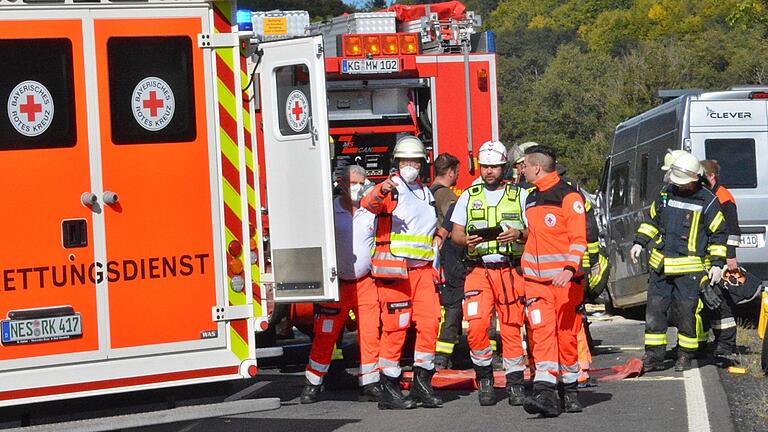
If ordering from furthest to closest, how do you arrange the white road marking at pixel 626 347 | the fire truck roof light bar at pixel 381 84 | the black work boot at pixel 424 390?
the fire truck roof light bar at pixel 381 84
the white road marking at pixel 626 347
the black work boot at pixel 424 390

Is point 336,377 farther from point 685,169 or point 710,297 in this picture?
point 685,169

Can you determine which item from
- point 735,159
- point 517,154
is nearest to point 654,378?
point 517,154

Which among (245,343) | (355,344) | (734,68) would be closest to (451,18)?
(355,344)

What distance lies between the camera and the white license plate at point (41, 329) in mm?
7141

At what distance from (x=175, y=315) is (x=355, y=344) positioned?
5541 millimetres

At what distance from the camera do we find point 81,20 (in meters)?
7.39

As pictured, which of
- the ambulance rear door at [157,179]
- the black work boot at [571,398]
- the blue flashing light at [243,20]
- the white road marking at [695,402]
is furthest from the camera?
the black work boot at [571,398]

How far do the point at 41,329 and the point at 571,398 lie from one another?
3577mm

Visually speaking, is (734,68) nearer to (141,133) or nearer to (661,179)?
(661,179)

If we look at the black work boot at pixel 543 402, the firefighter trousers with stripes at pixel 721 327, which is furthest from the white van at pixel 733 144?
the black work boot at pixel 543 402

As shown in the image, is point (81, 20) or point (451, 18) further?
point (451, 18)

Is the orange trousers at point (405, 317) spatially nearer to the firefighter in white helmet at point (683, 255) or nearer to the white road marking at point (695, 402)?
the white road marking at point (695, 402)

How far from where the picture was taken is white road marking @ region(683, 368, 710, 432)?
8.20 metres

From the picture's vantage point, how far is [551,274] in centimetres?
874
